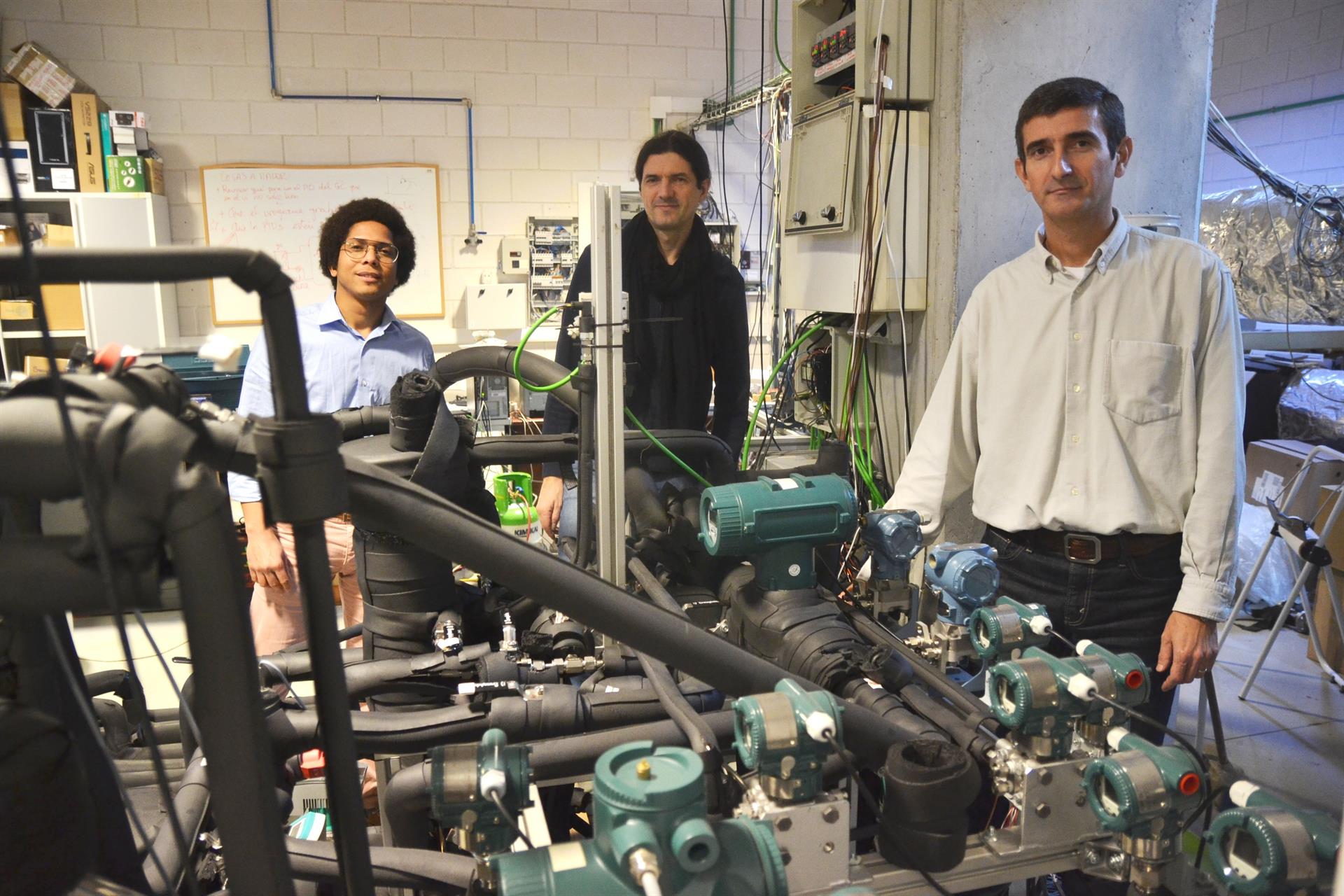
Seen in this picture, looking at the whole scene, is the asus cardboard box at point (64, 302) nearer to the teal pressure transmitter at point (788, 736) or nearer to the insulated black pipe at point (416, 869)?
the insulated black pipe at point (416, 869)

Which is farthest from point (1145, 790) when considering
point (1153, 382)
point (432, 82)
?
point (432, 82)

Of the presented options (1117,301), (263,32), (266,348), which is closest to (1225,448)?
(1117,301)

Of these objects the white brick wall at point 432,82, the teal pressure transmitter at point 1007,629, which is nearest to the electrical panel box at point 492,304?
the white brick wall at point 432,82

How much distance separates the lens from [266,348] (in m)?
0.60

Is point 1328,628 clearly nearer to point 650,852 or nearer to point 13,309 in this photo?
point 650,852

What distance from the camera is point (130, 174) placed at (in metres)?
4.64

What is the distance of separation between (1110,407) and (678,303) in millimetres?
1237

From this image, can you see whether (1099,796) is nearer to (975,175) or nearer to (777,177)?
(975,175)

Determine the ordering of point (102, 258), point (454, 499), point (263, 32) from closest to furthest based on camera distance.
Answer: point (102, 258), point (454, 499), point (263, 32)

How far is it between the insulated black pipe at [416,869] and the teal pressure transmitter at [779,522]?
58 cm

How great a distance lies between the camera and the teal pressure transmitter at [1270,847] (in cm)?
86

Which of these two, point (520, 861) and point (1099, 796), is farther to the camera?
point (1099, 796)

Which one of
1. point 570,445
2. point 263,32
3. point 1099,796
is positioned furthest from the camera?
point 263,32

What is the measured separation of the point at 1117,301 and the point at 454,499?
1321mm
